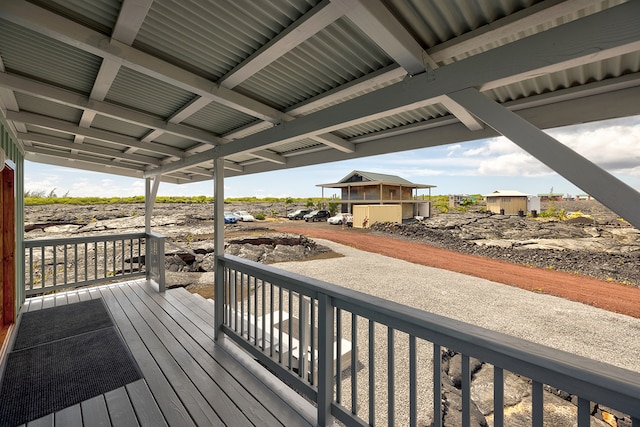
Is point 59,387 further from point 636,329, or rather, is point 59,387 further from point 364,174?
point 364,174

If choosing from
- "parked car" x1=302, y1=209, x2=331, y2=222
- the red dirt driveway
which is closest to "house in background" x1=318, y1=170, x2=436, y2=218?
"parked car" x1=302, y1=209, x2=331, y2=222

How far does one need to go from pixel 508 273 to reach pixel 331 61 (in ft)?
38.1

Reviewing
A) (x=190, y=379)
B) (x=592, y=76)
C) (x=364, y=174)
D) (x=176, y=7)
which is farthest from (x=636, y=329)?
(x=364, y=174)

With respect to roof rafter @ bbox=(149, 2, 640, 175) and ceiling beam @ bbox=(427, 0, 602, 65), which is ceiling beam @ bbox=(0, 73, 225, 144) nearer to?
roof rafter @ bbox=(149, 2, 640, 175)

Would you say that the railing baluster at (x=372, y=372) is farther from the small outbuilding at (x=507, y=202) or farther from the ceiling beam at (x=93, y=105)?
the small outbuilding at (x=507, y=202)

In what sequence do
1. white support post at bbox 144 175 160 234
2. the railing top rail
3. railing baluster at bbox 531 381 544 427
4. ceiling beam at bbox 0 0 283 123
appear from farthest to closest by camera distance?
white support post at bbox 144 175 160 234 < the railing top rail < ceiling beam at bbox 0 0 283 123 < railing baluster at bbox 531 381 544 427

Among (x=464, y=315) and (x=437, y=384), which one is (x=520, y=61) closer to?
(x=437, y=384)

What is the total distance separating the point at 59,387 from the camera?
6.82 ft

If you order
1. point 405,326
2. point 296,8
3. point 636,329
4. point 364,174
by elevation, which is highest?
point 364,174

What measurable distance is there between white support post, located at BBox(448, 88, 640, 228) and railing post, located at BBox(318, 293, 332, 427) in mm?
1285

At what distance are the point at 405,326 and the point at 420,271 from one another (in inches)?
371

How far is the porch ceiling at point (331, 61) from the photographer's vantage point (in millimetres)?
1062

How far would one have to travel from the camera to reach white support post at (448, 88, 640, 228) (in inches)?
33.7

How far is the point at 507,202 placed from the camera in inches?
660
